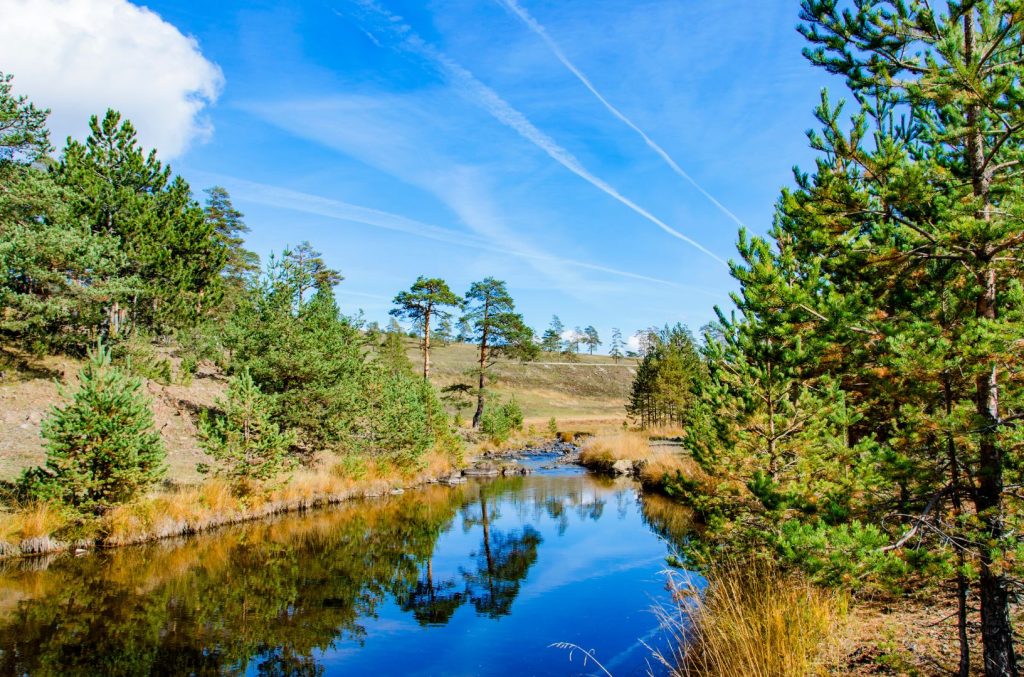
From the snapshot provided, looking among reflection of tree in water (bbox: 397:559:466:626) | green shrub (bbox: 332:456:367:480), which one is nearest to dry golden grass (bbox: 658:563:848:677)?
reflection of tree in water (bbox: 397:559:466:626)

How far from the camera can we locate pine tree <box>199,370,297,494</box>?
50.9 ft

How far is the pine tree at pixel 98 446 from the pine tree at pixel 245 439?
277 cm

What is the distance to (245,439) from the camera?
52.1ft

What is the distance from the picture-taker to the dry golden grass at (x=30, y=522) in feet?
38.0

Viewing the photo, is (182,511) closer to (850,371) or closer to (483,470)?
(850,371)

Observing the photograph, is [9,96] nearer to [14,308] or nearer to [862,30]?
[14,308]

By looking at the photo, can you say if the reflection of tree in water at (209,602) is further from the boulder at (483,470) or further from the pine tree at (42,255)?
the boulder at (483,470)

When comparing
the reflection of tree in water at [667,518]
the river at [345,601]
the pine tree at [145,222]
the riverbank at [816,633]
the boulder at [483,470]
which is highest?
the pine tree at [145,222]

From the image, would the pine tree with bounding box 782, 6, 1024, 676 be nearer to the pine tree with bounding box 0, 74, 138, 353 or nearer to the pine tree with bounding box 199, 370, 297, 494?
the pine tree with bounding box 199, 370, 297, 494

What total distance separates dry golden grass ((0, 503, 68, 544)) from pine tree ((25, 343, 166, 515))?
399 millimetres

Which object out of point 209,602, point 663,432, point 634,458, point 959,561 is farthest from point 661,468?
point 663,432

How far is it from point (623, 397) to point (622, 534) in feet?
264

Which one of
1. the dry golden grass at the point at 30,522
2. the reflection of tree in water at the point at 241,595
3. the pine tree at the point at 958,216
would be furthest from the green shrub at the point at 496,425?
the pine tree at the point at 958,216

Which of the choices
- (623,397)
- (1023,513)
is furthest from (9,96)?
(623,397)
